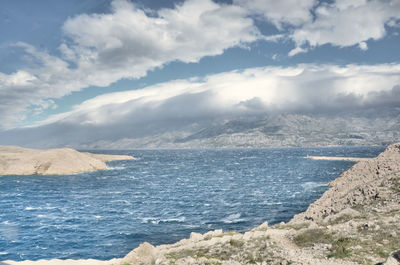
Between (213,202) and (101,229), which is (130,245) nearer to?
(101,229)

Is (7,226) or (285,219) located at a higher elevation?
(7,226)

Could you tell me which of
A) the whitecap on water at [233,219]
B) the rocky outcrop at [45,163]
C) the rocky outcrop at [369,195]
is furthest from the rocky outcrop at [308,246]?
the rocky outcrop at [45,163]

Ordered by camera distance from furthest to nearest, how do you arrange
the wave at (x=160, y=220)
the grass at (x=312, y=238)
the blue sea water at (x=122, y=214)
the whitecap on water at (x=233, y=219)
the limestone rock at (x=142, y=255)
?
the wave at (x=160, y=220) < the whitecap on water at (x=233, y=219) < the blue sea water at (x=122, y=214) < the limestone rock at (x=142, y=255) < the grass at (x=312, y=238)

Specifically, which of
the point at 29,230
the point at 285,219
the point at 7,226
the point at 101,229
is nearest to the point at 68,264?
the point at 101,229

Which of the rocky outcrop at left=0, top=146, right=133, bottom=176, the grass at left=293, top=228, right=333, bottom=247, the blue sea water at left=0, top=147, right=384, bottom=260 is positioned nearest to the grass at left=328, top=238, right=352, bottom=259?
the grass at left=293, top=228, right=333, bottom=247

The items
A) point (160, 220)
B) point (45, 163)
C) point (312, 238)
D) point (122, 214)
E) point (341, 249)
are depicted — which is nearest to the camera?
point (341, 249)

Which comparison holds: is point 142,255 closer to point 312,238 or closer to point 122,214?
point 312,238

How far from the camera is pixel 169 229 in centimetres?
4162

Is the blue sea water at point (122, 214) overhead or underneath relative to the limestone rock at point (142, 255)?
underneath

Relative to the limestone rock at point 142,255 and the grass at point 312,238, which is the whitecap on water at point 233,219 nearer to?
the limestone rock at point 142,255

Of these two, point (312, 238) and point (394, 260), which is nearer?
point (394, 260)

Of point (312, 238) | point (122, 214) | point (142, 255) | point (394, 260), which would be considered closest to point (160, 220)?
point (122, 214)

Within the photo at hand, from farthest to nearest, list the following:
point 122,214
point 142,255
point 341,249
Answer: point 122,214
point 142,255
point 341,249

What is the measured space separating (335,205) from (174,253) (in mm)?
27043
